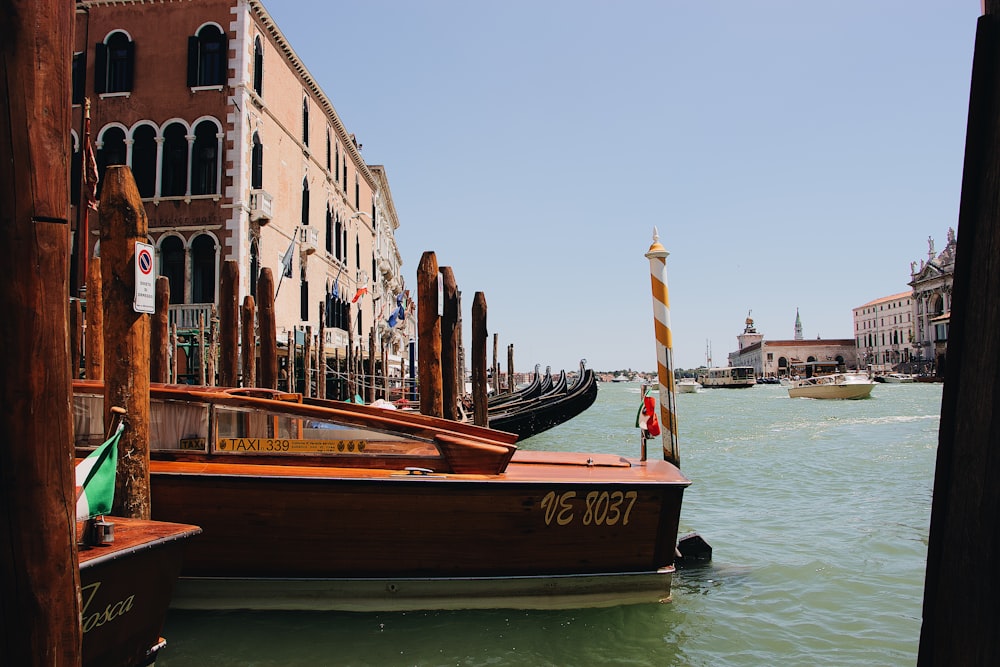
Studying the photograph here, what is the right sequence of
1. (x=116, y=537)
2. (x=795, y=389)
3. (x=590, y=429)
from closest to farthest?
(x=116, y=537), (x=590, y=429), (x=795, y=389)

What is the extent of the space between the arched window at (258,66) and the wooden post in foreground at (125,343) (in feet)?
40.0

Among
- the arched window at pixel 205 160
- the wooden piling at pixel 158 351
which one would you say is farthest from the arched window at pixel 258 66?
the wooden piling at pixel 158 351

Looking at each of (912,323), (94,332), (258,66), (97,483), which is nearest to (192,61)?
(258,66)

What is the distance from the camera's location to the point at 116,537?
3312mm

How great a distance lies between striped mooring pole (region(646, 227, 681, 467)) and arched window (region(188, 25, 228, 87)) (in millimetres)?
11955

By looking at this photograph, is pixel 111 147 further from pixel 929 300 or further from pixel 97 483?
pixel 929 300

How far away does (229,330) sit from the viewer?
8328 millimetres

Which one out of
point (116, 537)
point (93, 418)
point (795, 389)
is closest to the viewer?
point (116, 537)

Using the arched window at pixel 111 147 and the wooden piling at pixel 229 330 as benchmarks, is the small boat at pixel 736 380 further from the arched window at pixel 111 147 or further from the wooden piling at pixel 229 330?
the wooden piling at pixel 229 330

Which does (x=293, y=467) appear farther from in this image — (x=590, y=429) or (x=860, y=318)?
(x=860, y=318)

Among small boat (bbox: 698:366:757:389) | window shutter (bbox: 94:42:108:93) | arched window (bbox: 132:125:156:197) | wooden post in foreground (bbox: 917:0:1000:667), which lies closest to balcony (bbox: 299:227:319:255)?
arched window (bbox: 132:125:156:197)

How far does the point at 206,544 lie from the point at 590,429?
18371 mm

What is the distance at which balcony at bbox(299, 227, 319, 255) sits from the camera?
17.3m

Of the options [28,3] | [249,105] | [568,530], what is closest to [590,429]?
[249,105]
